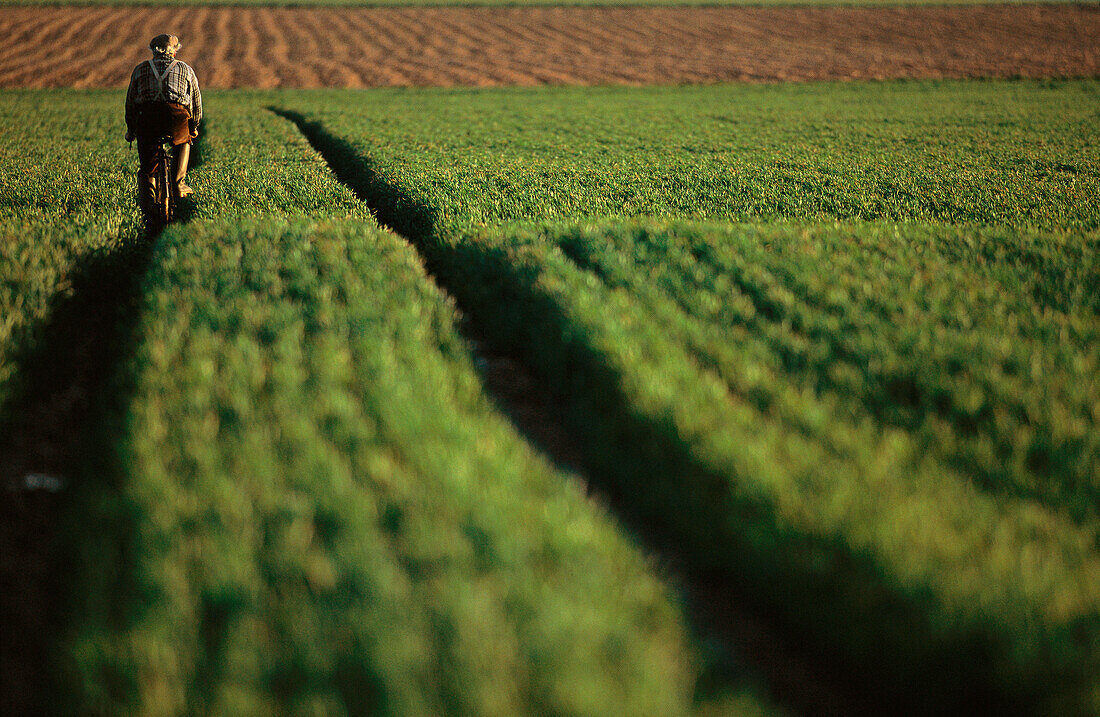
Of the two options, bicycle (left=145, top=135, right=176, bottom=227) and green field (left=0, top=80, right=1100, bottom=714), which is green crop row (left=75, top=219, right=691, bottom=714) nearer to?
green field (left=0, top=80, right=1100, bottom=714)

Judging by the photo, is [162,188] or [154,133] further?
[162,188]

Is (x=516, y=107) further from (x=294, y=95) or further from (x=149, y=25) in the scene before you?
(x=149, y=25)

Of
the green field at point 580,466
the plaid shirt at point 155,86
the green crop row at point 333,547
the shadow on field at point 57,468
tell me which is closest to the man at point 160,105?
the plaid shirt at point 155,86

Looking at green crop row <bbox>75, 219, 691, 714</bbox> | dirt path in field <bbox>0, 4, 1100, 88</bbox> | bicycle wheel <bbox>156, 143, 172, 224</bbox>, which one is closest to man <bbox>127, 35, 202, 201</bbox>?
bicycle wheel <bbox>156, 143, 172, 224</bbox>

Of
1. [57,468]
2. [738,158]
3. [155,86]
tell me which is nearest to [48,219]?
[155,86]

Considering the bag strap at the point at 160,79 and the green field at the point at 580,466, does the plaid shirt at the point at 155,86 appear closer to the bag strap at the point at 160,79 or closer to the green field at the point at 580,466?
the bag strap at the point at 160,79

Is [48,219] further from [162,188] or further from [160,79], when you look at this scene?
[160,79]
